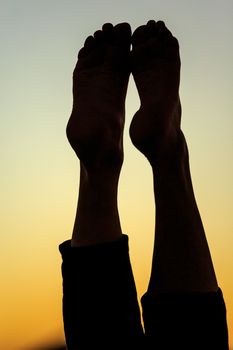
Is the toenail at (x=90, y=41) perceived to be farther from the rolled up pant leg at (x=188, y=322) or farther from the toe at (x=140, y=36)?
the rolled up pant leg at (x=188, y=322)

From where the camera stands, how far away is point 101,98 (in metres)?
0.90

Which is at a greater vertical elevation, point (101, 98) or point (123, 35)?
point (123, 35)

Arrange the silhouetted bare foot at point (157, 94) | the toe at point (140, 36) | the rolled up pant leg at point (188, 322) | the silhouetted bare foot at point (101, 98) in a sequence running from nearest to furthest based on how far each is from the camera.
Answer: the rolled up pant leg at point (188, 322) < the silhouetted bare foot at point (157, 94) < the silhouetted bare foot at point (101, 98) < the toe at point (140, 36)

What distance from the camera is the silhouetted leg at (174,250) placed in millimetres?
604

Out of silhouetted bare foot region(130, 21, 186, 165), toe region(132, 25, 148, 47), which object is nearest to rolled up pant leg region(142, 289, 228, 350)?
silhouetted bare foot region(130, 21, 186, 165)

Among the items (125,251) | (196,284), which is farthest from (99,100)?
(196,284)

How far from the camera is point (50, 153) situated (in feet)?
4.33

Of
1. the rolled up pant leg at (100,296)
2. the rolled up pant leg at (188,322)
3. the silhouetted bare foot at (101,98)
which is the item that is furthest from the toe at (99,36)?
the rolled up pant leg at (188,322)

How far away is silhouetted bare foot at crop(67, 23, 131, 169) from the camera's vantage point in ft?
2.76

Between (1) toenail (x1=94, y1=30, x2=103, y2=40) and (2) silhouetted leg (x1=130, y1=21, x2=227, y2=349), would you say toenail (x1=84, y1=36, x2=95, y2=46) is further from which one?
(2) silhouetted leg (x1=130, y1=21, x2=227, y2=349)

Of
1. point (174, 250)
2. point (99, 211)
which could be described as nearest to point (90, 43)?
point (99, 211)

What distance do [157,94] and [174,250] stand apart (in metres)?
0.29

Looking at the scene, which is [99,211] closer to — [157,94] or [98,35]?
[157,94]

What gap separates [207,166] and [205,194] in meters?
0.08
